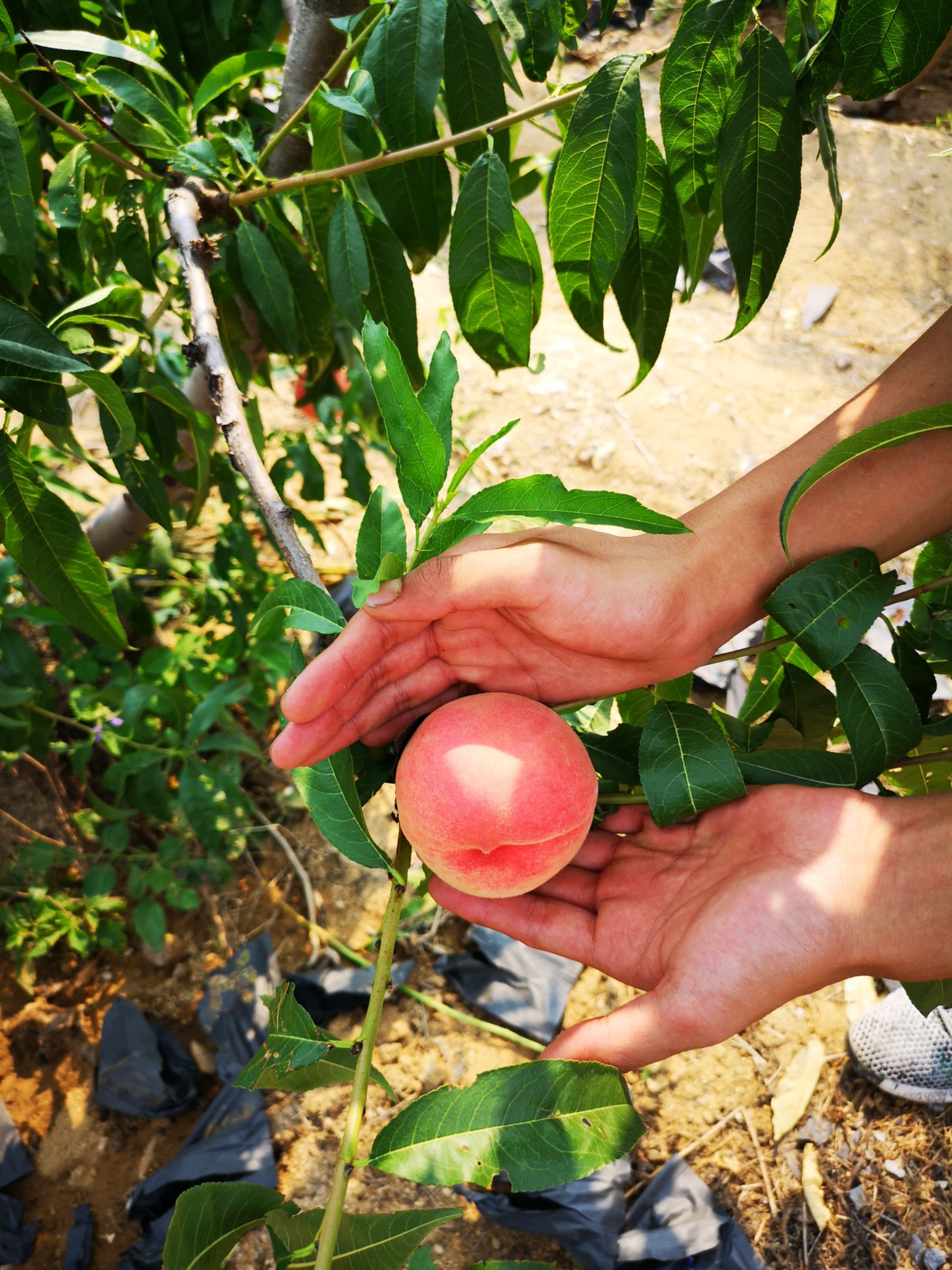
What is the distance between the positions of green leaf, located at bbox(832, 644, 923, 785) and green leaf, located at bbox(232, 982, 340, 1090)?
2.64ft

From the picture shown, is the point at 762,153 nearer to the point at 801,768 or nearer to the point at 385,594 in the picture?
the point at 385,594

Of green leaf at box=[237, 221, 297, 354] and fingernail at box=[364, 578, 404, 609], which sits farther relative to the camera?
green leaf at box=[237, 221, 297, 354]

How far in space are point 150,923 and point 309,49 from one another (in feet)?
6.49

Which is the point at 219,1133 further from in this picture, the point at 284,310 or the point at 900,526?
the point at 900,526

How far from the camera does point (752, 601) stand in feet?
4.74

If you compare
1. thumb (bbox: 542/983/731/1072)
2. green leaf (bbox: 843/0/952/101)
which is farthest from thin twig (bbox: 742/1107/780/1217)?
green leaf (bbox: 843/0/952/101)

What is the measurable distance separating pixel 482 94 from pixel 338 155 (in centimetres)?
23

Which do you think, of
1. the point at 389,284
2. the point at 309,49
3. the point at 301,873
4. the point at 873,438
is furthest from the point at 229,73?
the point at 301,873

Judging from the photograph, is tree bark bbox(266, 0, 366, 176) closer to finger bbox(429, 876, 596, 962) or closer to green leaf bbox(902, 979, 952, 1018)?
finger bbox(429, 876, 596, 962)

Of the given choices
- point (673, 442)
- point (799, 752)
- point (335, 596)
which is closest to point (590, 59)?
point (673, 442)

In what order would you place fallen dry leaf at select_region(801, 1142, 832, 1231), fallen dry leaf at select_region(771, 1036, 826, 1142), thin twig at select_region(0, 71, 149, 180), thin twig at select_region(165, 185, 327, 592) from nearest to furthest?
1. thin twig at select_region(165, 185, 327, 592)
2. thin twig at select_region(0, 71, 149, 180)
3. fallen dry leaf at select_region(801, 1142, 832, 1231)
4. fallen dry leaf at select_region(771, 1036, 826, 1142)

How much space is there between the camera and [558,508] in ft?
3.20

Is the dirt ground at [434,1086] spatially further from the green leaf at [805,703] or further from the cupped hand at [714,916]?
the green leaf at [805,703]

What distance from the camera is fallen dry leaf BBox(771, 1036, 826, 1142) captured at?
2.32 m
